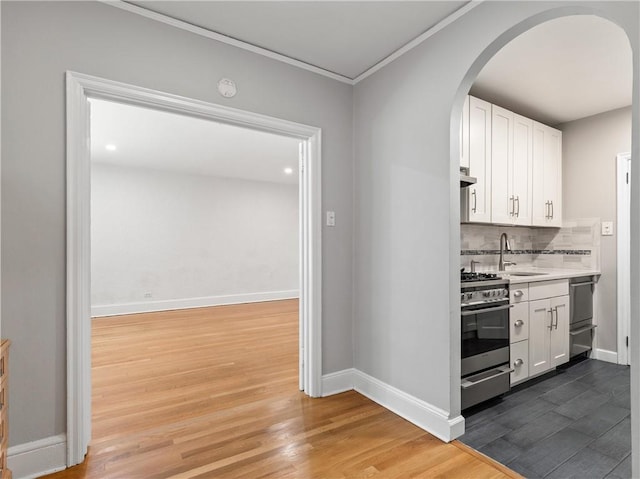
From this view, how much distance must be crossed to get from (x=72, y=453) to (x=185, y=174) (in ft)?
18.3

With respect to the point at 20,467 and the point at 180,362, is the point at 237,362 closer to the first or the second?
the point at 180,362

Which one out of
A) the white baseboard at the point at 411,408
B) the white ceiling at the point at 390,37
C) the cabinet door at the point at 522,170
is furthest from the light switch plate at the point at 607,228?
the white baseboard at the point at 411,408

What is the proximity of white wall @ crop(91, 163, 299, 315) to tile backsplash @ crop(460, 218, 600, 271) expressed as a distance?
4957mm

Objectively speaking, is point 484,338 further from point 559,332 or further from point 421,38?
point 421,38

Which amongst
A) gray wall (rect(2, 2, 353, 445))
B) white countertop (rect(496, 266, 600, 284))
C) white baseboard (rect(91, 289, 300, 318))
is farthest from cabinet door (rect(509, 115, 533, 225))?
white baseboard (rect(91, 289, 300, 318))

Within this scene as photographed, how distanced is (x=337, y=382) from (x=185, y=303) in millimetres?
4777

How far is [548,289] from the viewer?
3014mm

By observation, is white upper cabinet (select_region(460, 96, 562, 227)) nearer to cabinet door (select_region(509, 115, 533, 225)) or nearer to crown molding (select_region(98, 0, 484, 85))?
cabinet door (select_region(509, 115, 533, 225))

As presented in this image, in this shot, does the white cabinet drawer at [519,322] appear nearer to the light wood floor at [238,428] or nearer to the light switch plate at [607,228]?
the light wood floor at [238,428]

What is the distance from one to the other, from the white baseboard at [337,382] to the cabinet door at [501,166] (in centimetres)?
199

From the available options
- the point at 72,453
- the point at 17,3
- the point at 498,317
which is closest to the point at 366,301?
the point at 498,317

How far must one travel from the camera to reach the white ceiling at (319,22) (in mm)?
1979

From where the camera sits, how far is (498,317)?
2570mm

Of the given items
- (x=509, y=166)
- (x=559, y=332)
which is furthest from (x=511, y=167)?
(x=559, y=332)
